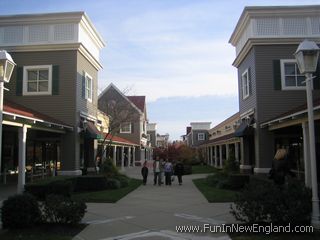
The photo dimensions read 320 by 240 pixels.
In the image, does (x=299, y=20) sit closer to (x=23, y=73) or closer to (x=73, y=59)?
(x=73, y=59)

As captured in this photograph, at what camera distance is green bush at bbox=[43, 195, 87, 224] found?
28.7 ft

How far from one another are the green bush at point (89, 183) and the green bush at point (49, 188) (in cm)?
372

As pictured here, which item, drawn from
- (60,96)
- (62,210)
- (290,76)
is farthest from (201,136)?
(62,210)

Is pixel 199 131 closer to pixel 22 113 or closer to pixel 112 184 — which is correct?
pixel 112 184

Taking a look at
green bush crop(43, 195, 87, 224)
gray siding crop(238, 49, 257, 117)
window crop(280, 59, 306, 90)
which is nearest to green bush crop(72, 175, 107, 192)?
gray siding crop(238, 49, 257, 117)

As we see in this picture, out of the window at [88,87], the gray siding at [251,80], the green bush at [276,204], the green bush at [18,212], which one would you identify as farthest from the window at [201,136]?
the green bush at [18,212]

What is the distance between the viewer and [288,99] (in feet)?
65.9

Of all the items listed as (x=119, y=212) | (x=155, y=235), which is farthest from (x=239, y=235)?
(x=119, y=212)

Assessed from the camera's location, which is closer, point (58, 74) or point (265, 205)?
point (265, 205)

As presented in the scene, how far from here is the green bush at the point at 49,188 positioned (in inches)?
568

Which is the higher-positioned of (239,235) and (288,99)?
(288,99)

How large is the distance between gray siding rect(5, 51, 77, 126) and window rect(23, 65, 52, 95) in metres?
0.24

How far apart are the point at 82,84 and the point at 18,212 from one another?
14.8m

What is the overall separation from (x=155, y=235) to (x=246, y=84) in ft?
54.4
